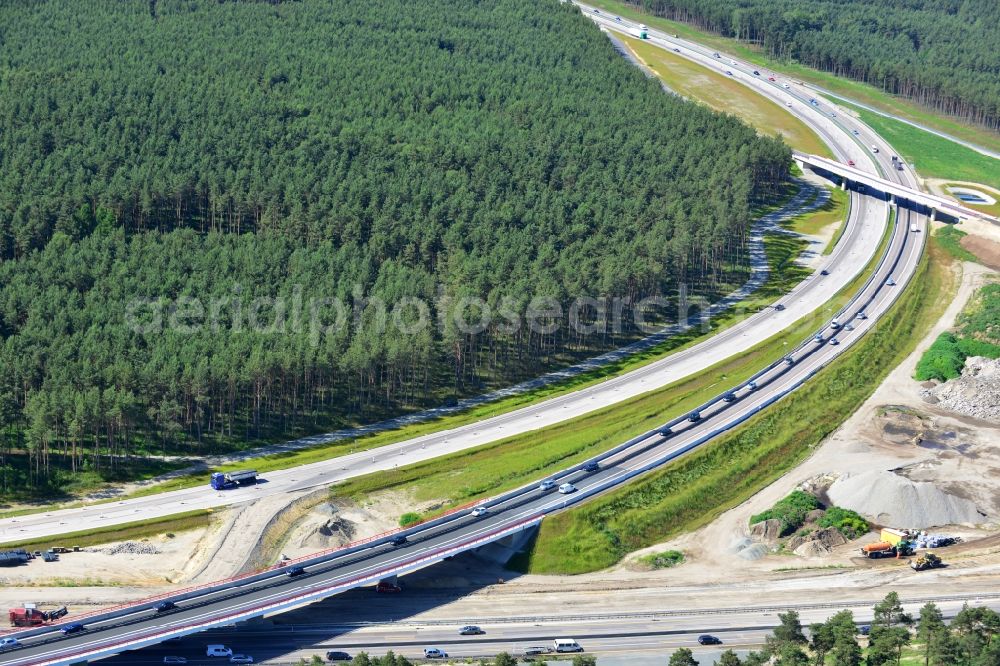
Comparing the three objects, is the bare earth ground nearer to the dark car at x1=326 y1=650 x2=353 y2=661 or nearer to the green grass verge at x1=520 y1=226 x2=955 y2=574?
the green grass verge at x1=520 y1=226 x2=955 y2=574

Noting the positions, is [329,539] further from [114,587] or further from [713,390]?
[713,390]

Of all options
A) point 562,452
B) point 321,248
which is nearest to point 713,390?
point 562,452

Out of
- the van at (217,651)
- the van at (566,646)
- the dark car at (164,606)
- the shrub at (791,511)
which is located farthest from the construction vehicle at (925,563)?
the dark car at (164,606)

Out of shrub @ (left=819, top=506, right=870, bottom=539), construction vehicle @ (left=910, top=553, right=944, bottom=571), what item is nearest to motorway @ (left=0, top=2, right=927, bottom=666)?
shrub @ (left=819, top=506, right=870, bottom=539)

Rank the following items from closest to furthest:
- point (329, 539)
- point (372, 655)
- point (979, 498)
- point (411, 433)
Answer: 1. point (372, 655)
2. point (329, 539)
3. point (979, 498)
4. point (411, 433)

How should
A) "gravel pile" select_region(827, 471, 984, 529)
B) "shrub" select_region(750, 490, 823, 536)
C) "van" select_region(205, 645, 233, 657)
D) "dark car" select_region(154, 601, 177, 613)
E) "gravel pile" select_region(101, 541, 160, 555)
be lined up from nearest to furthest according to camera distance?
"van" select_region(205, 645, 233, 657)
"dark car" select_region(154, 601, 177, 613)
"gravel pile" select_region(101, 541, 160, 555)
"shrub" select_region(750, 490, 823, 536)
"gravel pile" select_region(827, 471, 984, 529)

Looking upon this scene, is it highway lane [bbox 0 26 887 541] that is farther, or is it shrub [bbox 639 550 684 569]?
highway lane [bbox 0 26 887 541]
